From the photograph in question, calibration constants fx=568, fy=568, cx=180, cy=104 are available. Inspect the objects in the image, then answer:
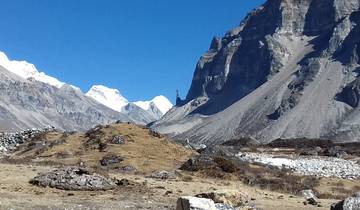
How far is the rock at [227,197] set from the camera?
2492cm

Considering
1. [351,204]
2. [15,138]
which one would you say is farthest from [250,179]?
[15,138]

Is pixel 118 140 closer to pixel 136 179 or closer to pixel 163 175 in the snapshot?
pixel 163 175

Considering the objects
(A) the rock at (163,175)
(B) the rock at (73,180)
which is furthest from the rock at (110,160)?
(B) the rock at (73,180)

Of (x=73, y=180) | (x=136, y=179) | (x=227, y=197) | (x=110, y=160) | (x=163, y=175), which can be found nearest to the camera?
(x=227, y=197)

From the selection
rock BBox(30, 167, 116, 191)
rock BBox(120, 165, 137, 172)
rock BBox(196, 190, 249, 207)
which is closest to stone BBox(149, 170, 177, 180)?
rock BBox(120, 165, 137, 172)

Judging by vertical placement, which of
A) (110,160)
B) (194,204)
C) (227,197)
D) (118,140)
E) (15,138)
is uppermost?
(15,138)

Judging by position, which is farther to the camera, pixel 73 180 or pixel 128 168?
pixel 128 168

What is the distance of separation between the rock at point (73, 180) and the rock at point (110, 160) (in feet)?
63.0

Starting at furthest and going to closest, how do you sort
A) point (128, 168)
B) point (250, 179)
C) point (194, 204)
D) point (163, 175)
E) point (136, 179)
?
point (128, 168)
point (250, 179)
point (163, 175)
point (136, 179)
point (194, 204)

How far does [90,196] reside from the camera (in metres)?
30.2

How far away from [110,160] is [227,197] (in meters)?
30.1

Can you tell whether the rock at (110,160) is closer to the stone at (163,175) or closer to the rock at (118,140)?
the rock at (118,140)

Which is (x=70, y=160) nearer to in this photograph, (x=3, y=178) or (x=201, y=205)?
(x=3, y=178)

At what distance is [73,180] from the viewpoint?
1300 inches
